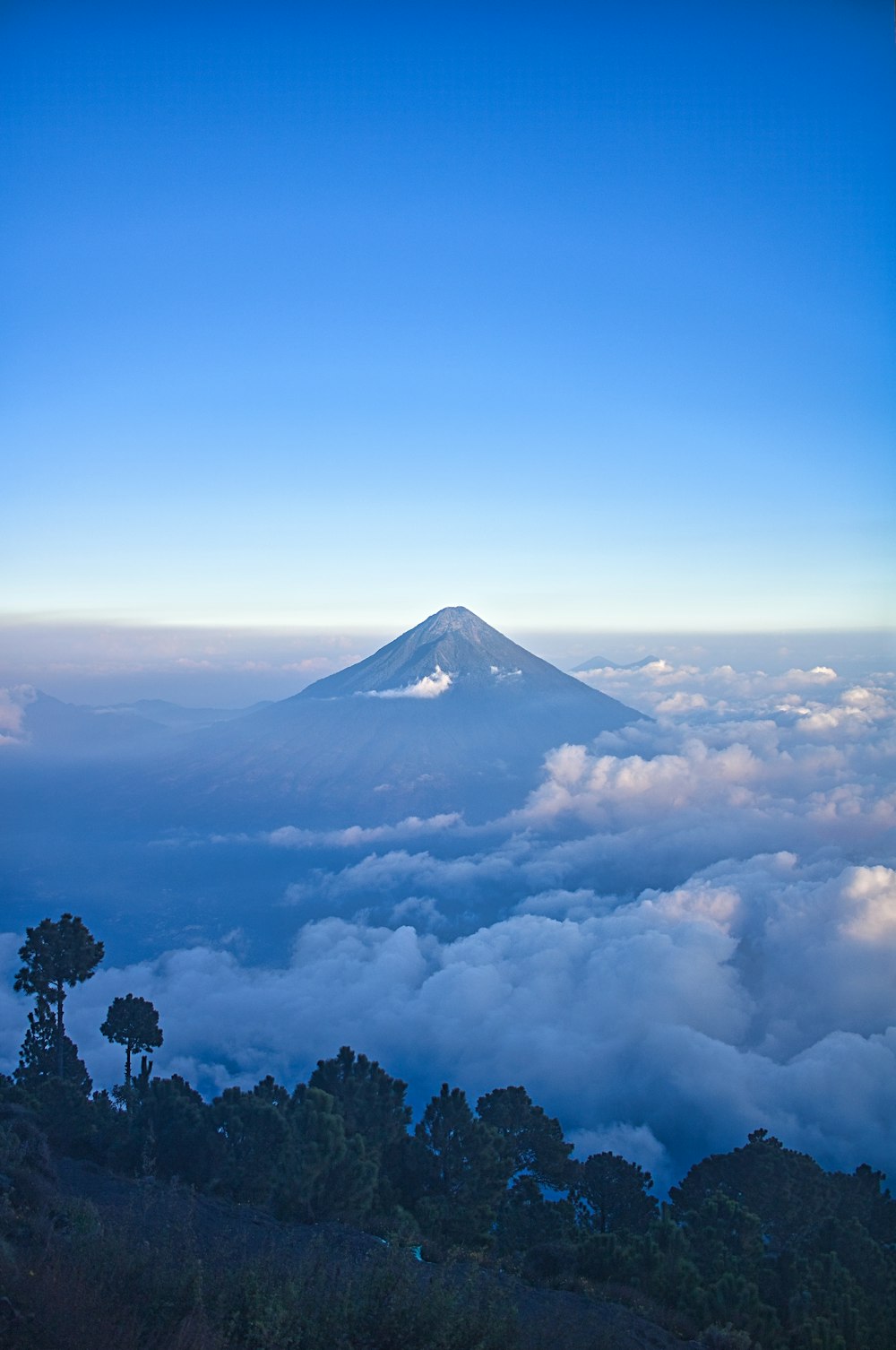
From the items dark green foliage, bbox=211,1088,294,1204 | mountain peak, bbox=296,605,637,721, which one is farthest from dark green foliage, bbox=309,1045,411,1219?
mountain peak, bbox=296,605,637,721

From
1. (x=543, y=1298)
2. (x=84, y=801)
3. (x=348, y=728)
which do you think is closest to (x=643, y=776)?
(x=348, y=728)

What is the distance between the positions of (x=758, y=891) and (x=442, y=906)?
99.2 ft

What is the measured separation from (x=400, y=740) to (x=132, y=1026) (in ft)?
236

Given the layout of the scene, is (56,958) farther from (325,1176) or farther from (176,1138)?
(325,1176)

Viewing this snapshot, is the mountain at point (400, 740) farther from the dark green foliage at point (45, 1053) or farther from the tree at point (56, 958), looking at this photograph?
the tree at point (56, 958)

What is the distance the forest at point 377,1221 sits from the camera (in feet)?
10.8

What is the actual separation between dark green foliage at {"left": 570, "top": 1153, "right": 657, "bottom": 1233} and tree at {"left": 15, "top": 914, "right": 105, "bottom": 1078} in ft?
24.8

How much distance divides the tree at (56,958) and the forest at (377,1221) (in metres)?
0.03

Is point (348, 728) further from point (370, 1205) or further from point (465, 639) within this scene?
point (370, 1205)

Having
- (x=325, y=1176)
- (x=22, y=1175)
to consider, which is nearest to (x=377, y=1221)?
(x=325, y=1176)

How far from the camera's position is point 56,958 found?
1227cm

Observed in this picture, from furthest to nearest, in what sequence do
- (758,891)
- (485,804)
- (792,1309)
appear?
(485,804)
(758,891)
(792,1309)

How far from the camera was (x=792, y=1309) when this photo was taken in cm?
595

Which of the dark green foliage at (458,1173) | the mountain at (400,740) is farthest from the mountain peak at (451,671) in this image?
the dark green foliage at (458,1173)
